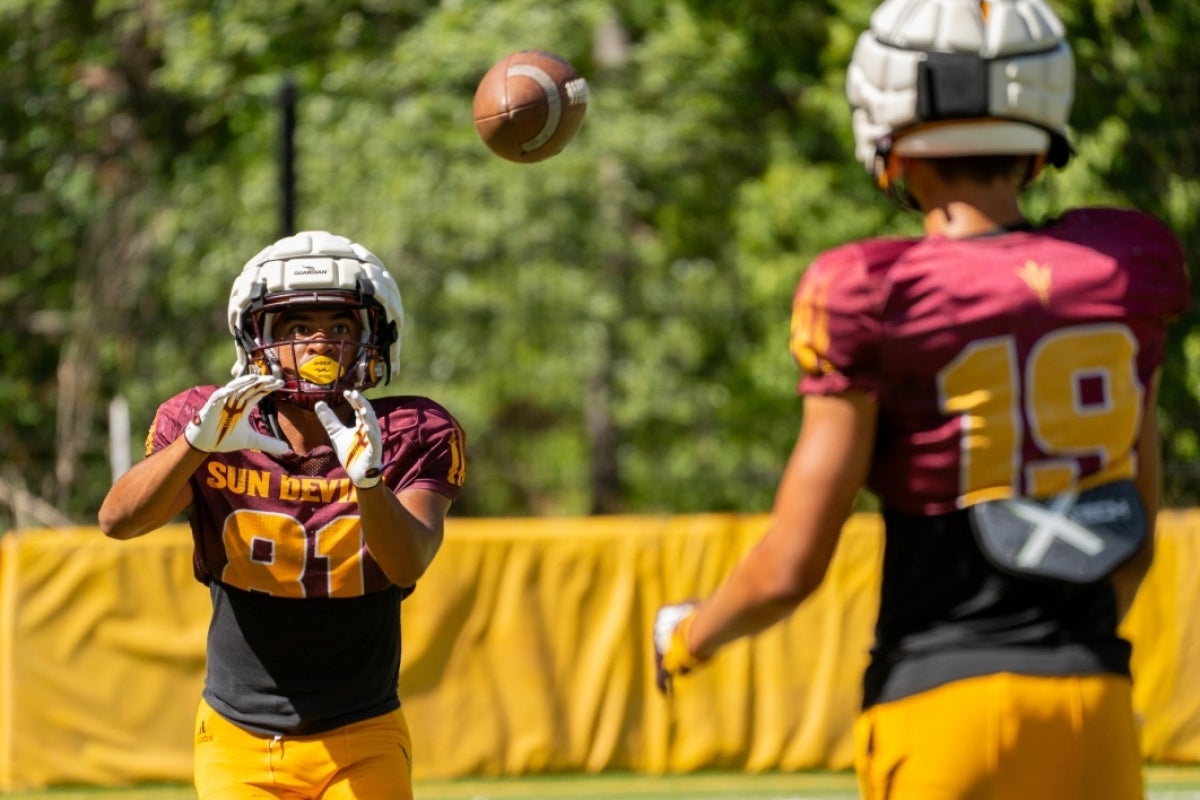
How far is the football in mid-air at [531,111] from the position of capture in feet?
17.0

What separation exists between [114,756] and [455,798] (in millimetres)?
1354

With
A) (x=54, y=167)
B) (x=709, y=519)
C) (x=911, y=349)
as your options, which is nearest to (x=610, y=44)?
(x=54, y=167)

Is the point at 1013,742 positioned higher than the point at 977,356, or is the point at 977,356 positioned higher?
the point at 977,356

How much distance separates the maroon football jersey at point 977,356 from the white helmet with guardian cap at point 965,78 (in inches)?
5.6

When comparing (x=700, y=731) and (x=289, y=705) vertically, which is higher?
(x=289, y=705)

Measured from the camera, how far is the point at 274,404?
3.85 meters

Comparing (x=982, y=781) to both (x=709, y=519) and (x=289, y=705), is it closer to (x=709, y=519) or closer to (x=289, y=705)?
(x=289, y=705)

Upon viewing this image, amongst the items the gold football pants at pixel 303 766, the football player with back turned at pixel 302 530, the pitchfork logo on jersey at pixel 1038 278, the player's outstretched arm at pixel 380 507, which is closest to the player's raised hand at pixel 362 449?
the player's outstretched arm at pixel 380 507

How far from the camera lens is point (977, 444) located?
2.43 m

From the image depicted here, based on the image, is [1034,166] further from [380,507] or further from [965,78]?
[380,507]

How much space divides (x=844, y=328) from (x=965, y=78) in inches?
15.2

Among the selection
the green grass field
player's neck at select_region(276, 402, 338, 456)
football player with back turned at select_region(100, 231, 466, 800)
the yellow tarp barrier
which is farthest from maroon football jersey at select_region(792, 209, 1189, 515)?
the yellow tarp barrier

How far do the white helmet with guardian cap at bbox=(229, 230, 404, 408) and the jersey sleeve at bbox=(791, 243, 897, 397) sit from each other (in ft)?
4.75

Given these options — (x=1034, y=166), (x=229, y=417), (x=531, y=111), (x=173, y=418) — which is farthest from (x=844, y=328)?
(x=531, y=111)
